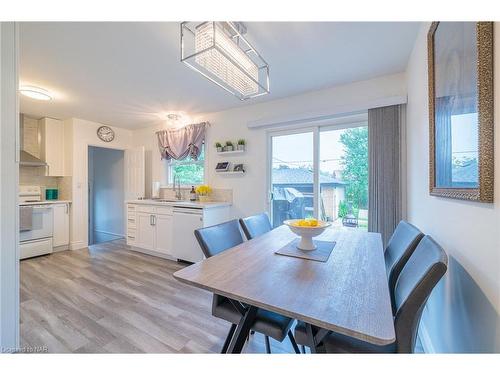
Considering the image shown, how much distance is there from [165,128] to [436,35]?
400 cm

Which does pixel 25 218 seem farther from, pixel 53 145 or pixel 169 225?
pixel 169 225

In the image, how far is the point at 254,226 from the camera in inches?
75.4

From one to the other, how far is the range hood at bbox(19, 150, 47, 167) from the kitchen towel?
761 millimetres

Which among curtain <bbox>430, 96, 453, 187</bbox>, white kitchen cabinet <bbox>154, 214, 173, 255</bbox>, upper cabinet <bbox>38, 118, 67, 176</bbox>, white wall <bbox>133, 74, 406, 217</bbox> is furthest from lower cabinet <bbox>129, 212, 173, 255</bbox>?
curtain <bbox>430, 96, 453, 187</bbox>

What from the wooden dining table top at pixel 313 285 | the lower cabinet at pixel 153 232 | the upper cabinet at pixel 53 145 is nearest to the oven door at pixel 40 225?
the upper cabinet at pixel 53 145

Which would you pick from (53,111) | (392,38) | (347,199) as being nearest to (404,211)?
(347,199)

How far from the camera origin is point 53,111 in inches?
139

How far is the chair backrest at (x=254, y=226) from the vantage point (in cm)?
181

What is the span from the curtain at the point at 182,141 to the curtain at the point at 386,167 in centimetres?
253

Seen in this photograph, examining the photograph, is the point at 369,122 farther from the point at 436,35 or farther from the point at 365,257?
the point at 365,257

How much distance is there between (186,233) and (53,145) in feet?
10.1

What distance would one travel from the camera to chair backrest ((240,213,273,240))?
181 centimetres

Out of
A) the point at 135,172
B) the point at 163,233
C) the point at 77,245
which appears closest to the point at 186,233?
the point at 163,233

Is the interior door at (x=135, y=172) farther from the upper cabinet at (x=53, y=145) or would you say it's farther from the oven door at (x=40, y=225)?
the oven door at (x=40, y=225)
